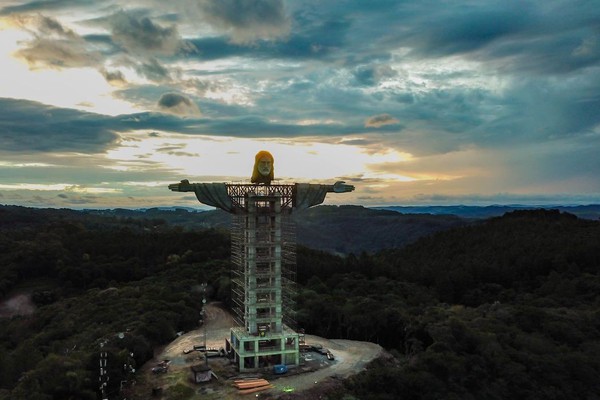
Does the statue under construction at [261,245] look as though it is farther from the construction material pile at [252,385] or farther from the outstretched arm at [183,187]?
the construction material pile at [252,385]

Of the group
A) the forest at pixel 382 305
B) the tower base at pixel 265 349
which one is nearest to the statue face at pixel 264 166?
the tower base at pixel 265 349

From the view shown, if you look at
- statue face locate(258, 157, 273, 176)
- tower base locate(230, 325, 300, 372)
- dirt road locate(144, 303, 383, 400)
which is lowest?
dirt road locate(144, 303, 383, 400)

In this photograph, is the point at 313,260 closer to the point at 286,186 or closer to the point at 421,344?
the point at 421,344

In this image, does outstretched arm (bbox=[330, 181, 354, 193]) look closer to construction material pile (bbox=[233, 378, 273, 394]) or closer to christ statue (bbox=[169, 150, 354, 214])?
christ statue (bbox=[169, 150, 354, 214])

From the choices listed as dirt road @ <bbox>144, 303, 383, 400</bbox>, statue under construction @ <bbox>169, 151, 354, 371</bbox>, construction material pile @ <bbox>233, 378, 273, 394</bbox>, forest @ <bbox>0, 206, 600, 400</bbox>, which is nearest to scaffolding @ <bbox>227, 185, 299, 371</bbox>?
statue under construction @ <bbox>169, 151, 354, 371</bbox>

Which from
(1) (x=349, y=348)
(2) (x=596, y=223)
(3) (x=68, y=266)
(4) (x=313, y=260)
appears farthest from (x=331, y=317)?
(2) (x=596, y=223)

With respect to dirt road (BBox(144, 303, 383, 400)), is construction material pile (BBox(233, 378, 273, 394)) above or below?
above
